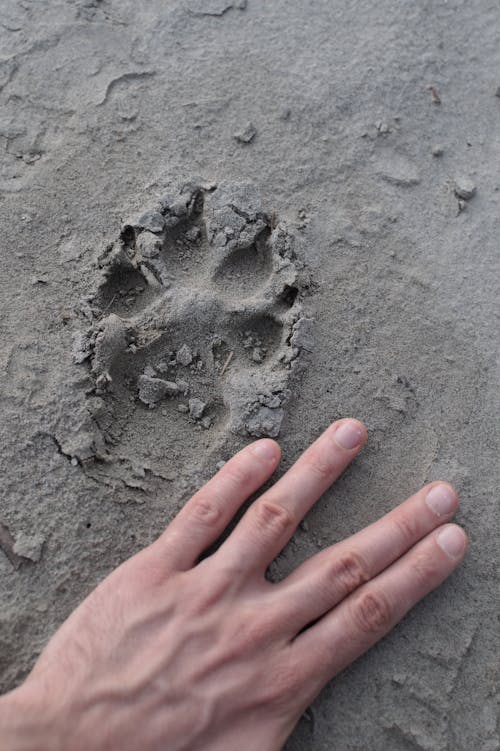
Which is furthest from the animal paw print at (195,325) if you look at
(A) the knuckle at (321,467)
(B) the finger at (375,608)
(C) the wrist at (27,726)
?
(C) the wrist at (27,726)

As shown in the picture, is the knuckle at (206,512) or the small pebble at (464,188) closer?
the knuckle at (206,512)

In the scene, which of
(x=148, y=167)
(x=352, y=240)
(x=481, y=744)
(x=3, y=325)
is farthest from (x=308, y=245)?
(x=481, y=744)

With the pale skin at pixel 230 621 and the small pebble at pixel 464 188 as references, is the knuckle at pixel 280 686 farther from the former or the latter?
the small pebble at pixel 464 188

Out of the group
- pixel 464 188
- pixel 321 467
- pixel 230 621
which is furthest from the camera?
pixel 464 188

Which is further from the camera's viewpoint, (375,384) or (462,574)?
(375,384)

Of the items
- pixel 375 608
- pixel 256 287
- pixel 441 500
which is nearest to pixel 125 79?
pixel 256 287

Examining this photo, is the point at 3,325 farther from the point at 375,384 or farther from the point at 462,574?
the point at 462,574

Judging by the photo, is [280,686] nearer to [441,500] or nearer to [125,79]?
[441,500]
